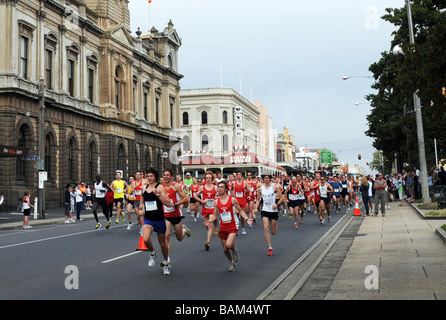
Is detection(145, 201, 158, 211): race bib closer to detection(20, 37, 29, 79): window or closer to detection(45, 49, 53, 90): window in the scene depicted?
detection(20, 37, 29, 79): window

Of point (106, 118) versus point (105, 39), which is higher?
point (105, 39)

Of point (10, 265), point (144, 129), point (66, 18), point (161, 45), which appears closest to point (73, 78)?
point (66, 18)

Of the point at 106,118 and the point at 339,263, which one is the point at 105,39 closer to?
the point at 106,118

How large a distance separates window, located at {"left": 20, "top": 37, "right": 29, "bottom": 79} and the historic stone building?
0.06 metres

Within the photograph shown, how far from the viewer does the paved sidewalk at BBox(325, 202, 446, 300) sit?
773 centimetres

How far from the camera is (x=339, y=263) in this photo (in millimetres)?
11000

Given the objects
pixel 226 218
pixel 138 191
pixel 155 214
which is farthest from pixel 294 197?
pixel 155 214

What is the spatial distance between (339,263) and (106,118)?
130 ft

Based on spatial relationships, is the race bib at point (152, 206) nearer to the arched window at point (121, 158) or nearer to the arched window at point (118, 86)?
the arched window at point (121, 158)

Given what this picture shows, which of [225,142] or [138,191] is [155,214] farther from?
[225,142]

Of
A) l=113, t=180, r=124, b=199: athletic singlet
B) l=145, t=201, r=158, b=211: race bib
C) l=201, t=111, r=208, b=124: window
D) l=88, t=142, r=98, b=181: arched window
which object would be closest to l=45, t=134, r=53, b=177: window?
l=88, t=142, r=98, b=181: arched window

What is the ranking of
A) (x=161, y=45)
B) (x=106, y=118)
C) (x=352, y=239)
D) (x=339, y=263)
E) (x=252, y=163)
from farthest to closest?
(x=252, y=163) < (x=161, y=45) < (x=106, y=118) < (x=352, y=239) < (x=339, y=263)

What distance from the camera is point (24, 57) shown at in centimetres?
3706

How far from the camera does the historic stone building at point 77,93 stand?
3512 centimetres
